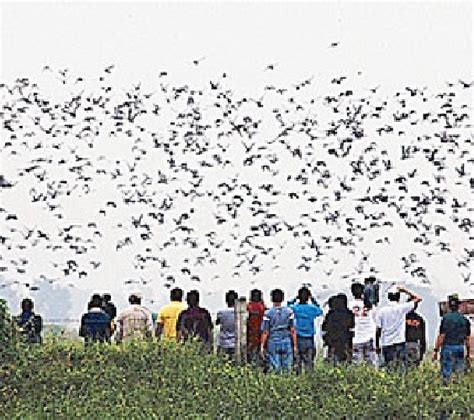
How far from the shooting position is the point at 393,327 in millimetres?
17969

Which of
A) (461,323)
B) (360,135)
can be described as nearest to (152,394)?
(461,323)

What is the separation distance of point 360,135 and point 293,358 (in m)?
3.73

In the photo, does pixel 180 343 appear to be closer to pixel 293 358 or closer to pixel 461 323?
pixel 293 358

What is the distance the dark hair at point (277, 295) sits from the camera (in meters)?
18.0

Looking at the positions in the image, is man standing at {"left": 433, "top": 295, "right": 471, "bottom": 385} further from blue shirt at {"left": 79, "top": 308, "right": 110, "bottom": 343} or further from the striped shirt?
blue shirt at {"left": 79, "top": 308, "right": 110, "bottom": 343}

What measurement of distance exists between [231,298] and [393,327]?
234 centimetres

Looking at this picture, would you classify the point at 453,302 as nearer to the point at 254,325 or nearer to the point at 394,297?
the point at 394,297

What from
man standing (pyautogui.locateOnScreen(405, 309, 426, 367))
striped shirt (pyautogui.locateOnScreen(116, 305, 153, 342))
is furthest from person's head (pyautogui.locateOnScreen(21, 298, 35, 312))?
man standing (pyautogui.locateOnScreen(405, 309, 426, 367))

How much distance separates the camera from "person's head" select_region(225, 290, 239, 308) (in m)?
19.0

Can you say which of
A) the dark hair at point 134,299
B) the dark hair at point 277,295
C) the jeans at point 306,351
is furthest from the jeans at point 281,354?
the dark hair at point 134,299

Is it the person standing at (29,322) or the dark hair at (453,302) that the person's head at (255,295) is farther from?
the person standing at (29,322)

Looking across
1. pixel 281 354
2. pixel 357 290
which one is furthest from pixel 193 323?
pixel 357 290

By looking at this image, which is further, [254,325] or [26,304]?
[26,304]

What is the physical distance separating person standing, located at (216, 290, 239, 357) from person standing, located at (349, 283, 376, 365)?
1601 mm
